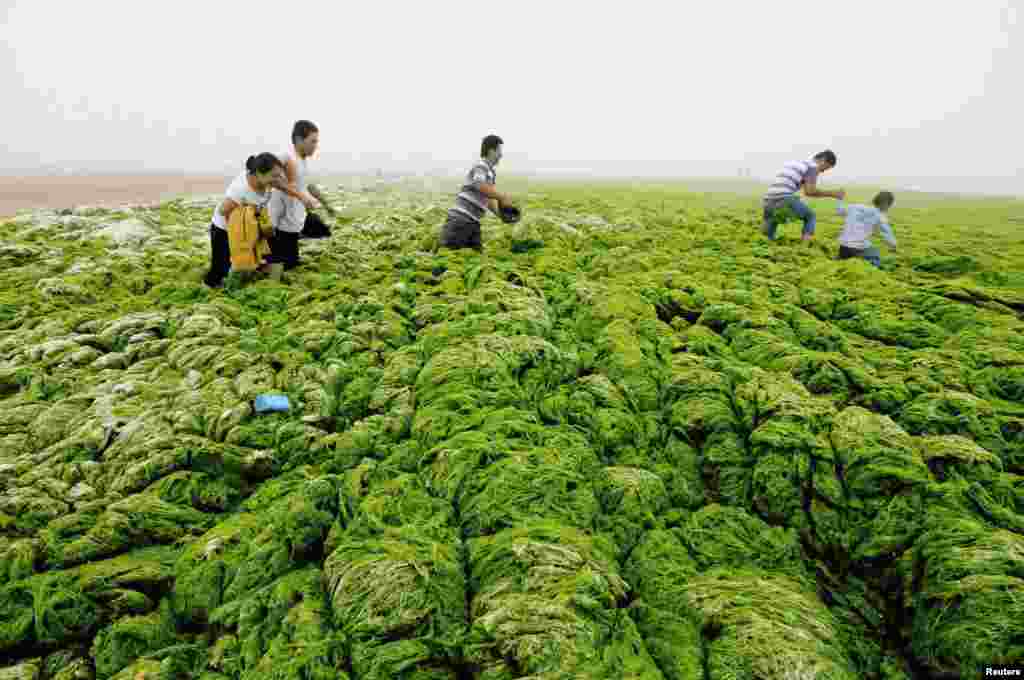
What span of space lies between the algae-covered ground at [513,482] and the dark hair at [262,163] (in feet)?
5.44

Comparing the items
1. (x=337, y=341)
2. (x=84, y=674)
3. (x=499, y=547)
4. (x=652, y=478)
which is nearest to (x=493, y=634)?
(x=499, y=547)

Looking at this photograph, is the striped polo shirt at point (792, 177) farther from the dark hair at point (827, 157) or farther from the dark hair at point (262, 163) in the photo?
the dark hair at point (262, 163)

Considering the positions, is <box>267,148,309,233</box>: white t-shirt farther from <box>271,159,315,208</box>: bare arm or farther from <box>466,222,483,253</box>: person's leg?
<box>466,222,483,253</box>: person's leg

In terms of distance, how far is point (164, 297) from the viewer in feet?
20.8

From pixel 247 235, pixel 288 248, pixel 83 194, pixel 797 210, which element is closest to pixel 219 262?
pixel 247 235

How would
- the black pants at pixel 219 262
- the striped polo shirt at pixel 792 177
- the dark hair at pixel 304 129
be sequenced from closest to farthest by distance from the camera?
1. the dark hair at pixel 304 129
2. the black pants at pixel 219 262
3. the striped polo shirt at pixel 792 177

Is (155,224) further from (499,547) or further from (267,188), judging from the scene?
(499,547)

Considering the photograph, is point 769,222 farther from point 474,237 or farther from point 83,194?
point 83,194

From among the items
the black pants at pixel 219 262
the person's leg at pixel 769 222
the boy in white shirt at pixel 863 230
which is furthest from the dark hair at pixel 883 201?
the black pants at pixel 219 262

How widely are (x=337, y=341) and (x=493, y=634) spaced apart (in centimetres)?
389

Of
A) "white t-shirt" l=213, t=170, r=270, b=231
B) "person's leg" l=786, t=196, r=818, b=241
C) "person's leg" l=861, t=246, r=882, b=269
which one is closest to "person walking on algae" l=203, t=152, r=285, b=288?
"white t-shirt" l=213, t=170, r=270, b=231

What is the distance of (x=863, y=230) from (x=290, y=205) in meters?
9.84

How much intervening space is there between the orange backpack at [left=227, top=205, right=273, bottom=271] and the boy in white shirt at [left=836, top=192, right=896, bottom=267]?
9.83m

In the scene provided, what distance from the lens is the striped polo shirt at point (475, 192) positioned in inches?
301
